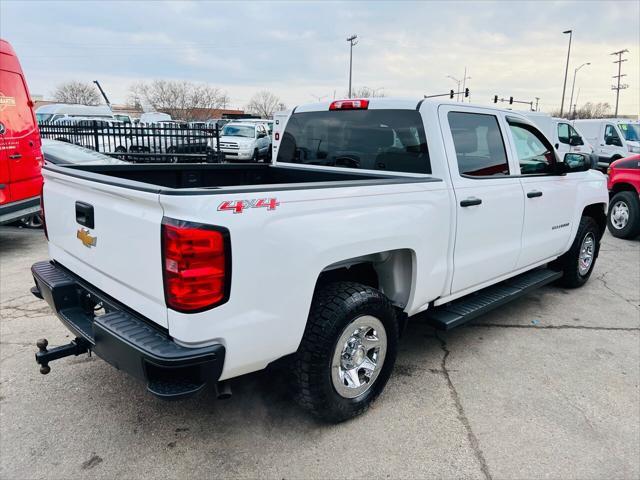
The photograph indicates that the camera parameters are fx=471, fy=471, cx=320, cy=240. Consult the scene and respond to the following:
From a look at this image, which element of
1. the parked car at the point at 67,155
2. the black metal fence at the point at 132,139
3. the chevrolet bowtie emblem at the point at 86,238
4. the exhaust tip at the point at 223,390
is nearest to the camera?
the exhaust tip at the point at 223,390

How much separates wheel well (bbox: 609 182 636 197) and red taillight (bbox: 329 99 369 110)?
279 inches

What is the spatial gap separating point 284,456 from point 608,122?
2052 centimetres

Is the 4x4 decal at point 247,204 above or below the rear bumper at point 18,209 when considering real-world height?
above

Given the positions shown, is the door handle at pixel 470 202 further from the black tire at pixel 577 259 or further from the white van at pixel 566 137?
the white van at pixel 566 137

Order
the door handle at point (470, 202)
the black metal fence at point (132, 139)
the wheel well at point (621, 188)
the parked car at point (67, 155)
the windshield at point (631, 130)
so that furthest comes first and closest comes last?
the windshield at point (631, 130)
the black metal fence at point (132, 139)
the wheel well at point (621, 188)
the parked car at point (67, 155)
the door handle at point (470, 202)

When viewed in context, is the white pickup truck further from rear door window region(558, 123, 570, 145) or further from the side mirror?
rear door window region(558, 123, 570, 145)

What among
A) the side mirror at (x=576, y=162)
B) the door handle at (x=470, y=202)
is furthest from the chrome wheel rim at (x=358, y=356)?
the side mirror at (x=576, y=162)

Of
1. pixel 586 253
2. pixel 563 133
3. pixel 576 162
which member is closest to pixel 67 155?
pixel 576 162

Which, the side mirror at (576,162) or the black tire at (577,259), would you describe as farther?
the black tire at (577,259)

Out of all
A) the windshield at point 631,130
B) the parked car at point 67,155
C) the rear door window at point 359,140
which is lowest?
the parked car at point 67,155

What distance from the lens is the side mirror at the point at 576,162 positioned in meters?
4.54

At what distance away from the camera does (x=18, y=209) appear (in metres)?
6.68

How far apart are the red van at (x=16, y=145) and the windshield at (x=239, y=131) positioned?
604 inches

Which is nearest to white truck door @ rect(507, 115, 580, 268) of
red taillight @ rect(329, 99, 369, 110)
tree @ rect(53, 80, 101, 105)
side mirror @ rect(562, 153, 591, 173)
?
side mirror @ rect(562, 153, 591, 173)
